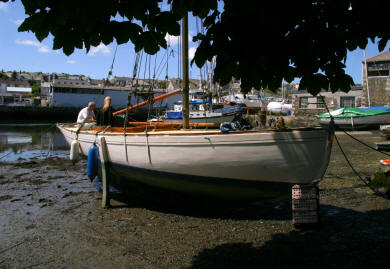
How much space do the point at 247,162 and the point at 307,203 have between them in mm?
1133

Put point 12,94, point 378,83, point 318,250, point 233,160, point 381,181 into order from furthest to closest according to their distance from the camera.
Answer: point 12,94, point 378,83, point 381,181, point 233,160, point 318,250

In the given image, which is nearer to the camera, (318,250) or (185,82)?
(318,250)

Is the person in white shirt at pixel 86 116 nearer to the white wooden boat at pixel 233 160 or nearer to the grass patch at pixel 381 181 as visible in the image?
the white wooden boat at pixel 233 160

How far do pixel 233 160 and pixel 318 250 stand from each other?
1.86m

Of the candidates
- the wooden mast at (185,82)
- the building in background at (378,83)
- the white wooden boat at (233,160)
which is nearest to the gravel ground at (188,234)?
the white wooden boat at (233,160)

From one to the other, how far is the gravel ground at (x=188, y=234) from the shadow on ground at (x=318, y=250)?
12 millimetres

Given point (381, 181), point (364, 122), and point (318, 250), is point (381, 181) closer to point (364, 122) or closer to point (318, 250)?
point (318, 250)

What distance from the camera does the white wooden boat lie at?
5000 mm

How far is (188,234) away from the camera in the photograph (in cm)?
505

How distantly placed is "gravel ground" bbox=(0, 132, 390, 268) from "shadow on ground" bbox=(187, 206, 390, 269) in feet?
0.04

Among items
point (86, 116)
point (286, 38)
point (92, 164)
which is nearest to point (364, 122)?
point (86, 116)

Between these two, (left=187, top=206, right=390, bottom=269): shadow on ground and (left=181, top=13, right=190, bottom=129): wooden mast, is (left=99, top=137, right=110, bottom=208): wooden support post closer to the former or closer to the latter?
(left=181, top=13, right=190, bottom=129): wooden mast

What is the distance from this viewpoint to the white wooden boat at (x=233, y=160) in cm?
500

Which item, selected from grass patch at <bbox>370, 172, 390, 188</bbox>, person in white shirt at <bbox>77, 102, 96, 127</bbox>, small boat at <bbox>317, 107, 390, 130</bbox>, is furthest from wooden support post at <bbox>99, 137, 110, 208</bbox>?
small boat at <bbox>317, 107, 390, 130</bbox>
